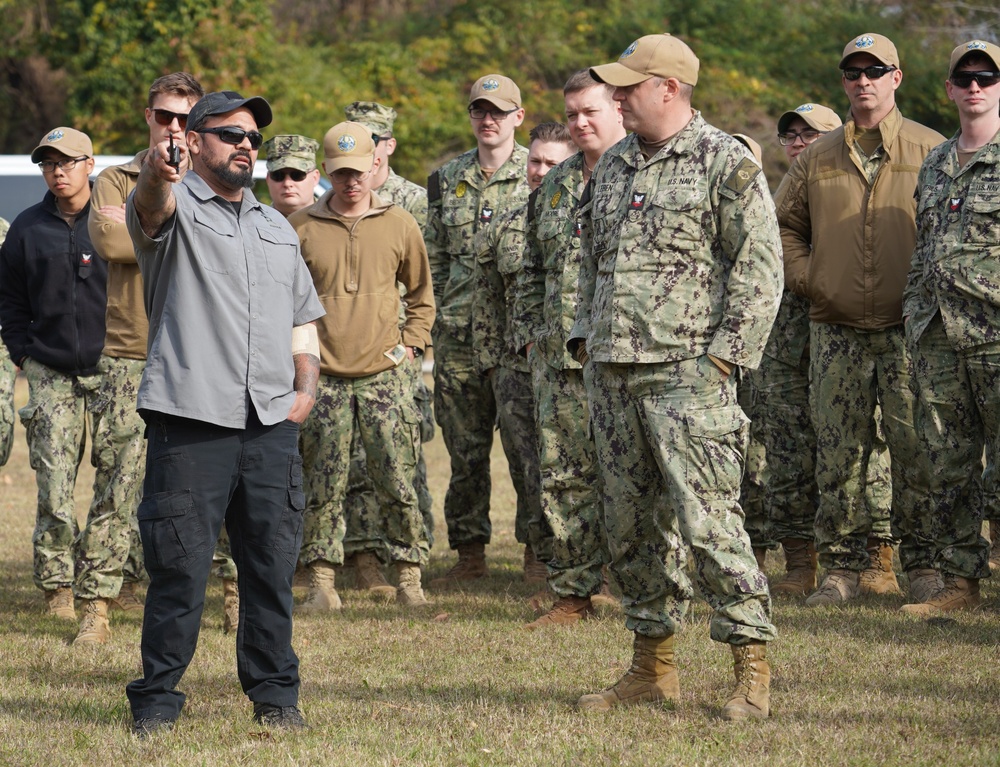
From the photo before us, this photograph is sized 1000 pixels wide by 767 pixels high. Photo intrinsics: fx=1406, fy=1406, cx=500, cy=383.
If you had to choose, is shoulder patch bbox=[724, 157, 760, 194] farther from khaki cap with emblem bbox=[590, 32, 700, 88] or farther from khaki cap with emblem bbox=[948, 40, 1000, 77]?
khaki cap with emblem bbox=[948, 40, 1000, 77]

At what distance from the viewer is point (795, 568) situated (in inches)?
320

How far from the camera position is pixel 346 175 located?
7641 millimetres

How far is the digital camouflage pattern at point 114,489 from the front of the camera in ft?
22.9

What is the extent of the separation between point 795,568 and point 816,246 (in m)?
1.88

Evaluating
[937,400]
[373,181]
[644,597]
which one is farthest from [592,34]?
[644,597]

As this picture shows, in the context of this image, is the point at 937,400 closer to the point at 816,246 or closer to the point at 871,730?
the point at 816,246

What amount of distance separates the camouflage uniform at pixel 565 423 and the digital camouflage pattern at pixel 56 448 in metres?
2.34

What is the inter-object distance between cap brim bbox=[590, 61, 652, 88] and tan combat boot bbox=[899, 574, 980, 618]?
11.0ft

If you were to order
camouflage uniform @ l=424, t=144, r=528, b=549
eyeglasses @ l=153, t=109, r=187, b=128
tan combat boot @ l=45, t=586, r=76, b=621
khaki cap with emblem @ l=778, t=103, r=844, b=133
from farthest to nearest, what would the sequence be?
khaki cap with emblem @ l=778, t=103, r=844, b=133
camouflage uniform @ l=424, t=144, r=528, b=549
tan combat boot @ l=45, t=586, r=76, b=621
eyeglasses @ l=153, t=109, r=187, b=128

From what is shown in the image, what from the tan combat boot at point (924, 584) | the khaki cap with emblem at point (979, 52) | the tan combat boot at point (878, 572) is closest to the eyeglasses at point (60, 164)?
the khaki cap with emblem at point (979, 52)

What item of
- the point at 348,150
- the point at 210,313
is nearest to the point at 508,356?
the point at 348,150

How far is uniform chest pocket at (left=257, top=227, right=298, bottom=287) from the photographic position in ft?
17.1

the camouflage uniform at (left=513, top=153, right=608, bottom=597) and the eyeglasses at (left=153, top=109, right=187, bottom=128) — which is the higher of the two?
the eyeglasses at (left=153, top=109, right=187, bottom=128)

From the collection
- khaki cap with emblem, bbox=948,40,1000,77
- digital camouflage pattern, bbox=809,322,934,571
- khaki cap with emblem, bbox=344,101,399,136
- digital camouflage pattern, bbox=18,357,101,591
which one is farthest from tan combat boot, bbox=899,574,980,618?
khaki cap with emblem, bbox=344,101,399,136
